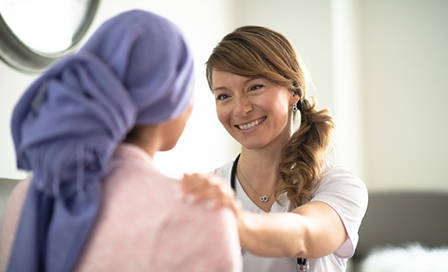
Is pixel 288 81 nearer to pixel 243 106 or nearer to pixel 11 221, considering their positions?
pixel 243 106

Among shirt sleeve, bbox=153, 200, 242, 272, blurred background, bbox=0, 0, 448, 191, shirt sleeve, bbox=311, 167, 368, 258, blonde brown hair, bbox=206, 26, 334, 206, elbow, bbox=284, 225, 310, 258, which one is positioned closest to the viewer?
shirt sleeve, bbox=153, 200, 242, 272

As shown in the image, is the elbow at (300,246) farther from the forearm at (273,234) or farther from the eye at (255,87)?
the eye at (255,87)

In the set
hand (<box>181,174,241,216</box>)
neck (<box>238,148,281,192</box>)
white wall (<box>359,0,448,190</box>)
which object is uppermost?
hand (<box>181,174,241,216</box>)

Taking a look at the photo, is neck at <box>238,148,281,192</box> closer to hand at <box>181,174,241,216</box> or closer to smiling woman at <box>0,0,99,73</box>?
smiling woman at <box>0,0,99,73</box>

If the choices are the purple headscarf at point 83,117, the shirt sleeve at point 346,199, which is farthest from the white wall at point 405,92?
the purple headscarf at point 83,117

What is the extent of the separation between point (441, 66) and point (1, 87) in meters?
3.25

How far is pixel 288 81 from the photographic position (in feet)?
5.51

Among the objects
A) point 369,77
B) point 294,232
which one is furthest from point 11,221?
point 369,77

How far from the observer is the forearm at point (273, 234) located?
90cm

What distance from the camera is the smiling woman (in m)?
1.48

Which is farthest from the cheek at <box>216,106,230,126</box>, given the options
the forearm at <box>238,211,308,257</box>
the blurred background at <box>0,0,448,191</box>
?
the blurred background at <box>0,0,448,191</box>

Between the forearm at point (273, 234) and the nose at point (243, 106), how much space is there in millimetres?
619

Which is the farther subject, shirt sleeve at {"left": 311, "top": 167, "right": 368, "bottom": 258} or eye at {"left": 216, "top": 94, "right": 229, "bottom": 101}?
eye at {"left": 216, "top": 94, "right": 229, "bottom": 101}

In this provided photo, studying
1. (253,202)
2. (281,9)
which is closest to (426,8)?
(281,9)
